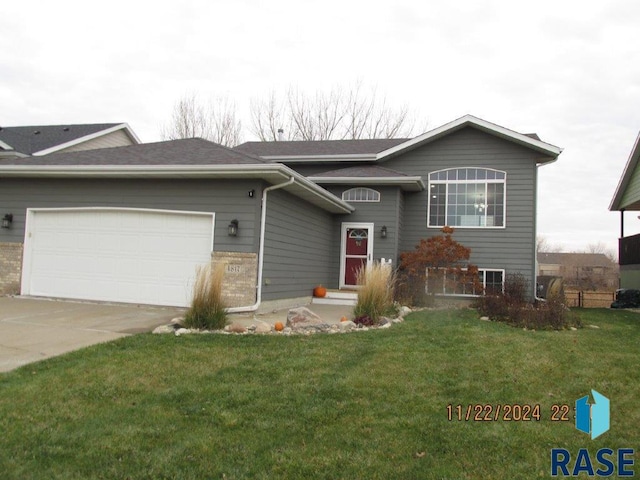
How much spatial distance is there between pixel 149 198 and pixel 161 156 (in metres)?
0.94

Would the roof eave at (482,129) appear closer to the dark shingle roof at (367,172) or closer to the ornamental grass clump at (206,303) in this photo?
the dark shingle roof at (367,172)

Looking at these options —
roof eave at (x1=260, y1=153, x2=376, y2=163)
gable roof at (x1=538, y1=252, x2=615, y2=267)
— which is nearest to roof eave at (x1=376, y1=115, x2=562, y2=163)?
roof eave at (x1=260, y1=153, x2=376, y2=163)

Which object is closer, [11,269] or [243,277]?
[243,277]

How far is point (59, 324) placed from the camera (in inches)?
282

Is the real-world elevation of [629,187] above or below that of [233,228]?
above

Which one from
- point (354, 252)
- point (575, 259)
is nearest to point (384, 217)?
point (354, 252)

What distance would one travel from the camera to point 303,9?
9.77 metres

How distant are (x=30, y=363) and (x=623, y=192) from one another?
17738 millimetres

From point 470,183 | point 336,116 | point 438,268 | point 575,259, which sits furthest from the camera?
point 575,259

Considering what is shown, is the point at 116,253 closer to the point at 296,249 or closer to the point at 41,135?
the point at 296,249

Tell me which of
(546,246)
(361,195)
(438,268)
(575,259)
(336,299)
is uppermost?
(546,246)

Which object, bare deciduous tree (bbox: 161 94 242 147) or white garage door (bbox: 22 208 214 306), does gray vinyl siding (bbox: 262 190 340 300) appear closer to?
white garage door (bbox: 22 208 214 306)

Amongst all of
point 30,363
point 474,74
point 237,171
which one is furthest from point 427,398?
point 474,74

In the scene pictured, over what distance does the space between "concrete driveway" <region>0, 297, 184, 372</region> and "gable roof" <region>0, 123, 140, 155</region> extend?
27.1ft
